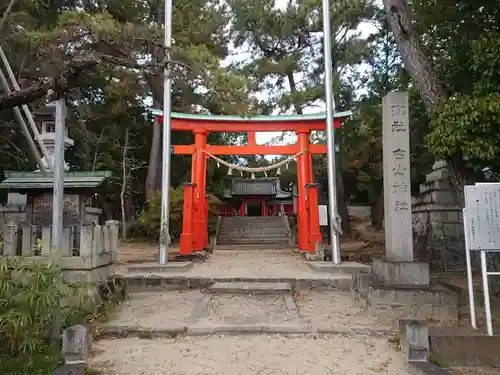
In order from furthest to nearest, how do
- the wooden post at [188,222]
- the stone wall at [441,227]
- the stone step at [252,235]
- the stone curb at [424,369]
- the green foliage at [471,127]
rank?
the stone step at [252,235] < the wooden post at [188,222] < the stone wall at [441,227] < the green foliage at [471,127] < the stone curb at [424,369]

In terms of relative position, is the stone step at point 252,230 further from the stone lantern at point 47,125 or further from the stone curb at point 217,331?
the stone curb at point 217,331

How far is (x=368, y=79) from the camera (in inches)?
755

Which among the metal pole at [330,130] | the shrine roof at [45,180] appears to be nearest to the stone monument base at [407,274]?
the metal pole at [330,130]

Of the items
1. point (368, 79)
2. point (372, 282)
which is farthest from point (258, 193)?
point (372, 282)

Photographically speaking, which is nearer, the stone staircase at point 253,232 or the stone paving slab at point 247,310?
the stone paving slab at point 247,310

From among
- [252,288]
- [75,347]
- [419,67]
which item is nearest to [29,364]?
[75,347]

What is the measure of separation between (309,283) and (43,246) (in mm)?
5088

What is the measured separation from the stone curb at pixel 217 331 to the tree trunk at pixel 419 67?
437cm

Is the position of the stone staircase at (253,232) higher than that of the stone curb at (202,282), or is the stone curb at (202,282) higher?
the stone staircase at (253,232)

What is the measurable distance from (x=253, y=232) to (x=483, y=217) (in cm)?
1578

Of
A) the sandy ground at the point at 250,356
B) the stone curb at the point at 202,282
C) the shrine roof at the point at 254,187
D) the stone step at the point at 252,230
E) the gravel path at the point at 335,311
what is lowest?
the sandy ground at the point at 250,356

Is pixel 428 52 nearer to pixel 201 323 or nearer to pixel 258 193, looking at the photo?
pixel 201 323

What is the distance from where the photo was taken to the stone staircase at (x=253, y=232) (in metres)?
19.2

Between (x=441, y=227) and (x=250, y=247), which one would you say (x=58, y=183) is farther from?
(x=250, y=247)
